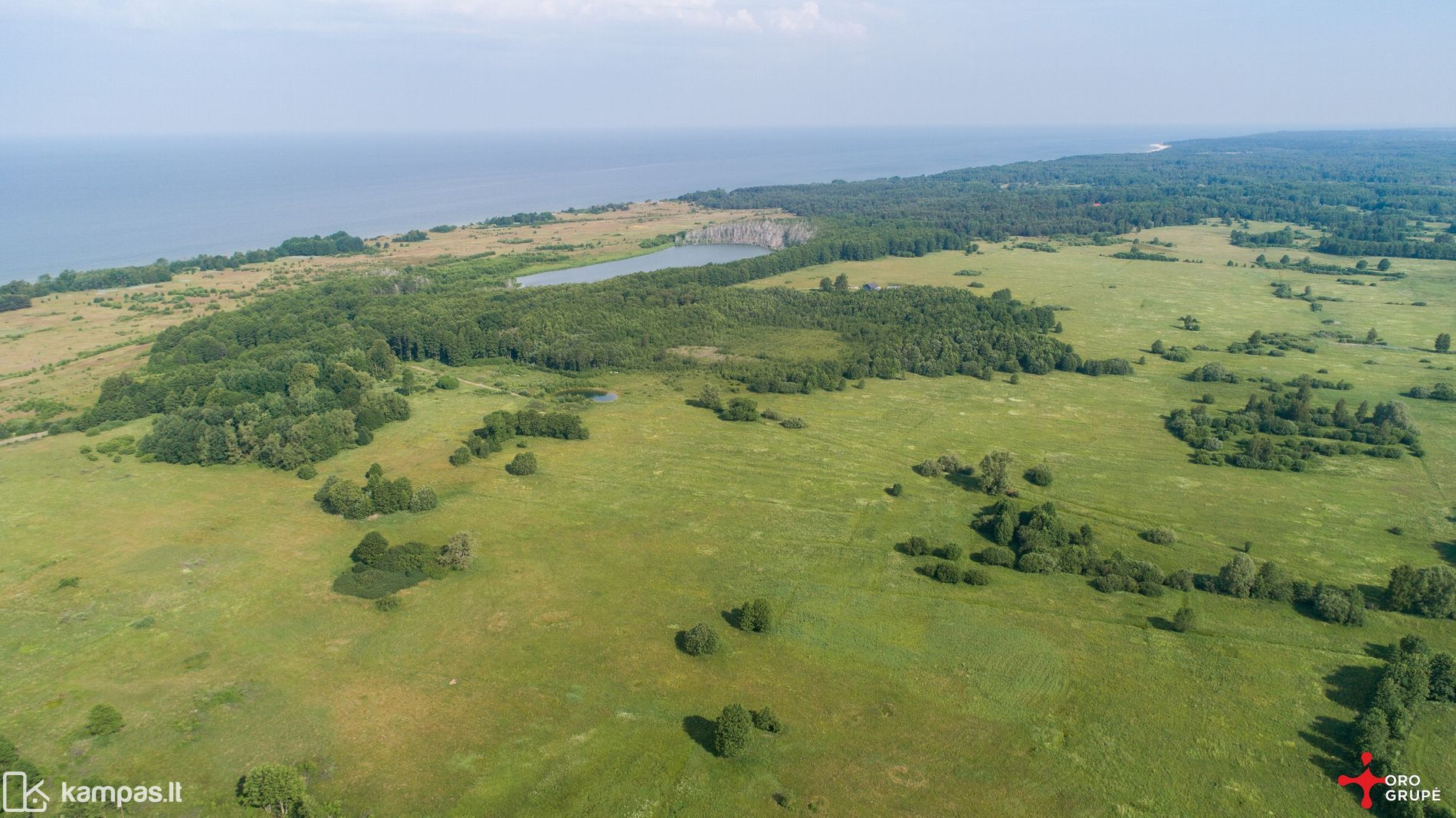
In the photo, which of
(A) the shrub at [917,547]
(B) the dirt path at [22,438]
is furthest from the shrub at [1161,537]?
(B) the dirt path at [22,438]

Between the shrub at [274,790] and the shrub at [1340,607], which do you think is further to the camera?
the shrub at [1340,607]

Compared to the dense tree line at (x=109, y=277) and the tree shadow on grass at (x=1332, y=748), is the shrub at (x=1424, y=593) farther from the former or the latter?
the dense tree line at (x=109, y=277)

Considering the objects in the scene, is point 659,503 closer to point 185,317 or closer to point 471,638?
point 471,638

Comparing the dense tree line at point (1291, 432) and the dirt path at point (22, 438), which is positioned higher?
the dirt path at point (22, 438)

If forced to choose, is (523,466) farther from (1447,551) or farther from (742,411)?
→ (1447,551)

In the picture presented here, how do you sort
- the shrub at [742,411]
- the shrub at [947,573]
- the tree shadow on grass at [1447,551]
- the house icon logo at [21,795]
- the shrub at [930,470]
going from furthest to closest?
the shrub at [742,411] → the shrub at [930,470] → the tree shadow on grass at [1447,551] → the shrub at [947,573] → the house icon logo at [21,795]

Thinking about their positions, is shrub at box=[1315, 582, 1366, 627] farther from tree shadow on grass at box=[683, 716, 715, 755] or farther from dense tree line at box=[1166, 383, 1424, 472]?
tree shadow on grass at box=[683, 716, 715, 755]

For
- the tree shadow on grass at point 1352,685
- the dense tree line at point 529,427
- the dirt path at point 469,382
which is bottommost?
the tree shadow on grass at point 1352,685
